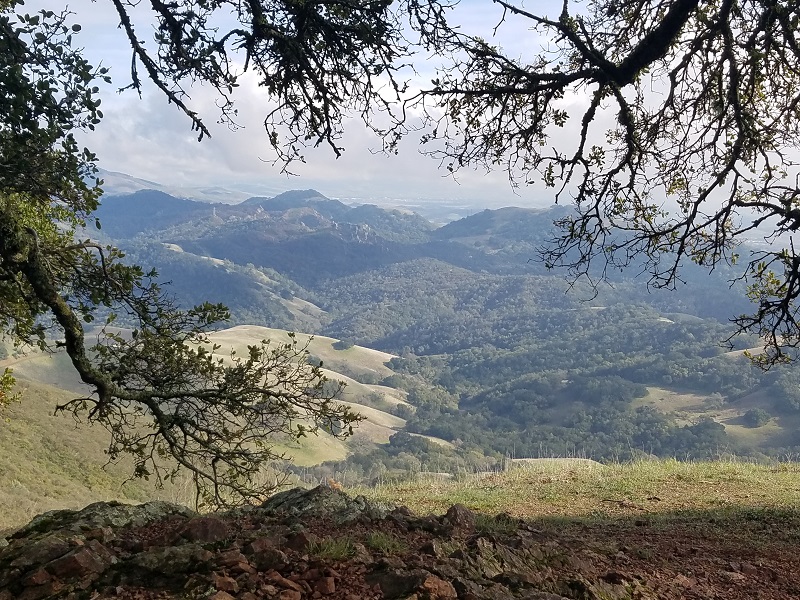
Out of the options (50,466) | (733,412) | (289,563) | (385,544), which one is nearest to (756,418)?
(733,412)

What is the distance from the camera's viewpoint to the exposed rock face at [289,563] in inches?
143

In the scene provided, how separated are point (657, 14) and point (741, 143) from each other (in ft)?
6.16

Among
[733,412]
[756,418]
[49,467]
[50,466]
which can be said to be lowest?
[733,412]

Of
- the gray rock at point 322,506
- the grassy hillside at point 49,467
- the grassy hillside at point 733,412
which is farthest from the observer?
the grassy hillside at point 733,412

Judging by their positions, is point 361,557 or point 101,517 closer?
point 361,557

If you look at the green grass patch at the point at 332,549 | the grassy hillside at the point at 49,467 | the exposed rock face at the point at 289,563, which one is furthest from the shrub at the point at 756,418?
the green grass patch at the point at 332,549

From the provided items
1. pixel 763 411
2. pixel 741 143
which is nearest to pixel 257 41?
pixel 741 143

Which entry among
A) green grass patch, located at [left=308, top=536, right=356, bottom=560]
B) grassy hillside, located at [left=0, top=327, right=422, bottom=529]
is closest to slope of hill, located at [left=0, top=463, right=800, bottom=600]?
green grass patch, located at [left=308, top=536, right=356, bottom=560]

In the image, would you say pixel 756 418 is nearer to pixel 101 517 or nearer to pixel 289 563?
pixel 101 517

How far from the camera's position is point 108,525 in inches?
209

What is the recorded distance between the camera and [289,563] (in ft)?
12.7

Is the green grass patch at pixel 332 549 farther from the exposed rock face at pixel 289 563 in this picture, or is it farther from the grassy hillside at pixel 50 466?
the grassy hillside at pixel 50 466

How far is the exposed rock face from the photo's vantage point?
3621mm

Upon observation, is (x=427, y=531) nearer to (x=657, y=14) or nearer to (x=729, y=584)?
(x=729, y=584)
